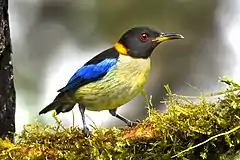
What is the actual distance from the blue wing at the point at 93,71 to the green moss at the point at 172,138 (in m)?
0.65

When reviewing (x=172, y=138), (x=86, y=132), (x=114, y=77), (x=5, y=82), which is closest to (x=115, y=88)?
(x=114, y=77)

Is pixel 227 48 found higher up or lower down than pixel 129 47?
higher up

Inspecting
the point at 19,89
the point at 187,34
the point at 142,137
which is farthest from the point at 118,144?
the point at 19,89

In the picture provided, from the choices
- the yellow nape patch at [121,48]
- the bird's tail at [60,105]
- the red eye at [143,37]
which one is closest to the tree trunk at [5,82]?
the bird's tail at [60,105]

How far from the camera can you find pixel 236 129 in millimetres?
2453

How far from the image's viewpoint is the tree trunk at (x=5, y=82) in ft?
11.6

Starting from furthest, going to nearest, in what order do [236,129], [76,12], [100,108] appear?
[76,12], [100,108], [236,129]

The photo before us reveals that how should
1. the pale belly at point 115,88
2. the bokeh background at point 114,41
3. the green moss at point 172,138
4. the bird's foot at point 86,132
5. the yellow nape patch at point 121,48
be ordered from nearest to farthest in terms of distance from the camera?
1. the green moss at point 172,138
2. the bird's foot at point 86,132
3. the pale belly at point 115,88
4. the yellow nape patch at point 121,48
5. the bokeh background at point 114,41

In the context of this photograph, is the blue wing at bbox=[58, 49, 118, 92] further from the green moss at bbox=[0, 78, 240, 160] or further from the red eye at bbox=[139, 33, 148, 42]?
the green moss at bbox=[0, 78, 240, 160]

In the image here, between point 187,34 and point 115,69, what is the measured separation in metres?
4.86

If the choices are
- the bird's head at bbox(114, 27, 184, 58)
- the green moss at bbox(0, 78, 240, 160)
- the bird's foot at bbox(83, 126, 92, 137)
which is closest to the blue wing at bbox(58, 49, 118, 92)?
the bird's head at bbox(114, 27, 184, 58)

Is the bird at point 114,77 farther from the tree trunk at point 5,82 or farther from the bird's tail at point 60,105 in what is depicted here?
the tree trunk at point 5,82

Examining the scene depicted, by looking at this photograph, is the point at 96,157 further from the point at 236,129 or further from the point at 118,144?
the point at 236,129

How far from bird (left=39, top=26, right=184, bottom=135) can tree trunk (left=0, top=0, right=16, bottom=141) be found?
0.20 meters
